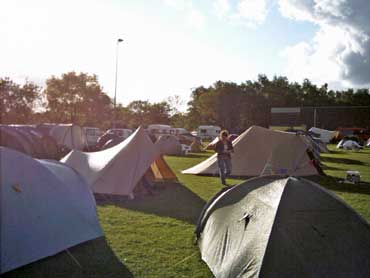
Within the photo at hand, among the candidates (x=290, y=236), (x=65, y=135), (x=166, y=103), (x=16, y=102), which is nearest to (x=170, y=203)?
(x=290, y=236)

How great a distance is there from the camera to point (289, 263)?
14.4 feet

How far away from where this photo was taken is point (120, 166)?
414 inches

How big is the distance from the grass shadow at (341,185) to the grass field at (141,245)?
1.68 metres

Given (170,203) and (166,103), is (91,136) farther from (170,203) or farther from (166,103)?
(166,103)

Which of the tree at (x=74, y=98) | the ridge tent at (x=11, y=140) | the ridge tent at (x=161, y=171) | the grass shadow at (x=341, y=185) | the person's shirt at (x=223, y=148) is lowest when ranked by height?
the grass shadow at (x=341, y=185)

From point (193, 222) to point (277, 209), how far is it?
11.5 feet

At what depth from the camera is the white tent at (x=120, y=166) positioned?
33.6 ft

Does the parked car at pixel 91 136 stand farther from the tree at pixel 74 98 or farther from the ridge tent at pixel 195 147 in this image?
the tree at pixel 74 98

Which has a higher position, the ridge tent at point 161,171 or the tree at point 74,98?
the tree at point 74,98

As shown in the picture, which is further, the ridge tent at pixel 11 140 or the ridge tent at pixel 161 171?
the ridge tent at pixel 11 140

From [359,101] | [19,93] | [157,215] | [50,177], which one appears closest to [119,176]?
[157,215]

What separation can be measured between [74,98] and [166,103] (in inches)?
903

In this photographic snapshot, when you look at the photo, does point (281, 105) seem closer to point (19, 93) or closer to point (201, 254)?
point (19, 93)

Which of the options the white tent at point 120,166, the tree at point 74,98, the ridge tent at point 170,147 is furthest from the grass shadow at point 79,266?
the tree at point 74,98
